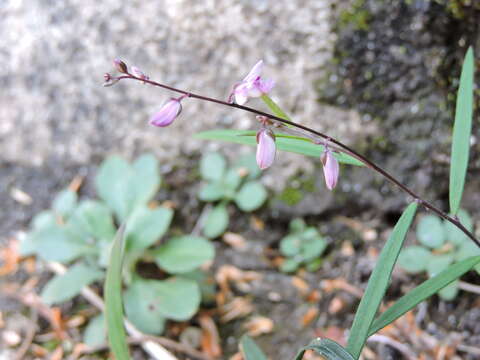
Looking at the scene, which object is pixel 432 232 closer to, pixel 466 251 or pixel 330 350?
pixel 466 251

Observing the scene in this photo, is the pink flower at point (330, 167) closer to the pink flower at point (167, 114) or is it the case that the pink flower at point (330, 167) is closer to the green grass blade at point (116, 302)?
the pink flower at point (167, 114)

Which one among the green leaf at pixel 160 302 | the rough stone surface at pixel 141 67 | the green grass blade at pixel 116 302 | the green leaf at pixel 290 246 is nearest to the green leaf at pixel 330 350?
the green grass blade at pixel 116 302

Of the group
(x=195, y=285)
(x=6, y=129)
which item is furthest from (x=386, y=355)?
(x=6, y=129)

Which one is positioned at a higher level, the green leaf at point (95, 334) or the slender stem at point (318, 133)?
the slender stem at point (318, 133)

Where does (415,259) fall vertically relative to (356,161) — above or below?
below

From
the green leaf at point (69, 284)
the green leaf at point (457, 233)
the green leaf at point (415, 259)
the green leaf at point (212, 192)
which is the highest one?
the green leaf at point (457, 233)

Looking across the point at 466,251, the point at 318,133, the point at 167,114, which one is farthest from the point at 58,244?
the point at 466,251
